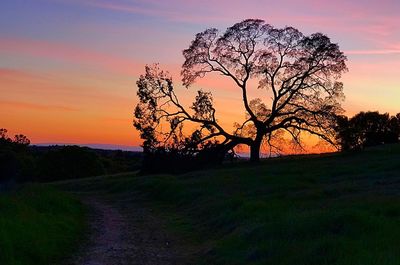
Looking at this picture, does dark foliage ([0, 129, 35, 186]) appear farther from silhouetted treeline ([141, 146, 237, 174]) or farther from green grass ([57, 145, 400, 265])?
green grass ([57, 145, 400, 265])

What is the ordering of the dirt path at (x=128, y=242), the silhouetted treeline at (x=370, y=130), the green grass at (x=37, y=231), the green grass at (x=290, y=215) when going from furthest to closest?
1. the silhouetted treeline at (x=370, y=130)
2. the dirt path at (x=128, y=242)
3. the green grass at (x=37, y=231)
4. the green grass at (x=290, y=215)

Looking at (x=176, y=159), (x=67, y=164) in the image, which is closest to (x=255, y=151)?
(x=176, y=159)

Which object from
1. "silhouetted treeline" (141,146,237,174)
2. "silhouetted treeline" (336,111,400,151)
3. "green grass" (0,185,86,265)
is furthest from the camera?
"silhouetted treeline" (336,111,400,151)

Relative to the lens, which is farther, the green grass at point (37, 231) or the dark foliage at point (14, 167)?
the dark foliage at point (14, 167)

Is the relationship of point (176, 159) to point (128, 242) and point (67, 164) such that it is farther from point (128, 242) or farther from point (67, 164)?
point (128, 242)

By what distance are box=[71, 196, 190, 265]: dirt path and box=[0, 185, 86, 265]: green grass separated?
463 millimetres

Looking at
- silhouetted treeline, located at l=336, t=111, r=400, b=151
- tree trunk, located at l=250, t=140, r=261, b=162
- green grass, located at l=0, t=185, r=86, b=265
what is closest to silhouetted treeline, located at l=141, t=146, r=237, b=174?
tree trunk, located at l=250, t=140, r=261, b=162

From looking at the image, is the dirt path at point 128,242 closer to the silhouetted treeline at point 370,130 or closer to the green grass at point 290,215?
the green grass at point 290,215

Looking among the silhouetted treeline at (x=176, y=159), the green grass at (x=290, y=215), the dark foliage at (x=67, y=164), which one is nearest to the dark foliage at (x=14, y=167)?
the dark foliage at (x=67, y=164)

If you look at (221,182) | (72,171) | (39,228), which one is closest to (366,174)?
(221,182)

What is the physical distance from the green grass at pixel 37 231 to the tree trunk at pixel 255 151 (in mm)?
26073

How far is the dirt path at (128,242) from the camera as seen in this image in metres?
12.6

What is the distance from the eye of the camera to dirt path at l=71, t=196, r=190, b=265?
494 inches

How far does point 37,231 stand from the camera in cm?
1307
